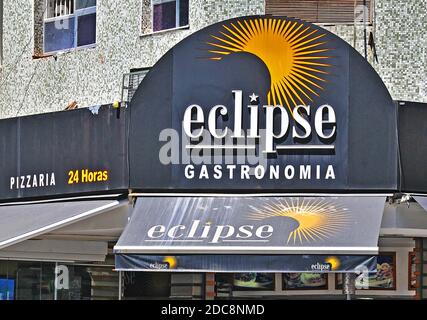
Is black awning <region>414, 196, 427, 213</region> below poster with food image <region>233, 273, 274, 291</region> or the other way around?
the other way around

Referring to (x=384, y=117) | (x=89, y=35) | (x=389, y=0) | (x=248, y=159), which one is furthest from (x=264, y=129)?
(x=89, y=35)

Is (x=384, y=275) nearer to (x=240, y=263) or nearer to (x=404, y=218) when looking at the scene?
(x=404, y=218)

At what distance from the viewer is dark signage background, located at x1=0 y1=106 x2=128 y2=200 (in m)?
17.2

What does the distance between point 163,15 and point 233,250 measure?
4897 mm

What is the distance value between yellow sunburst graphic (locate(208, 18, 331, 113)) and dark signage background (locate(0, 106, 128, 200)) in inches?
85.7

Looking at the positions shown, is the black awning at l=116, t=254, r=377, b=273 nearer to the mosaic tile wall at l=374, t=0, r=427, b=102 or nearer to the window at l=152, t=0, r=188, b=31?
the mosaic tile wall at l=374, t=0, r=427, b=102

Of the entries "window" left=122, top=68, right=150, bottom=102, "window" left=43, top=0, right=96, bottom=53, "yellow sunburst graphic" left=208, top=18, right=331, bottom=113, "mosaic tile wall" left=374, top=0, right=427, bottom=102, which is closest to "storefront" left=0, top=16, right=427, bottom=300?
"yellow sunburst graphic" left=208, top=18, right=331, bottom=113

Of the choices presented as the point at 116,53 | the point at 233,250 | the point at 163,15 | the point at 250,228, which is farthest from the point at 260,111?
the point at 116,53

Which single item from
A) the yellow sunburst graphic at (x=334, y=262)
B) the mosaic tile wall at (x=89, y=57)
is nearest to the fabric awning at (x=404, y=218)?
the yellow sunburst graphic at (x=334, y=262)

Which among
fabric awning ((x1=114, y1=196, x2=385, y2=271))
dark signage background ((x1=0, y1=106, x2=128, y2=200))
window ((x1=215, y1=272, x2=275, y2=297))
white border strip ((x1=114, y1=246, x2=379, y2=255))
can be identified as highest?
dark signage background ((x1=0, y1=106, x2=128, y2=200))

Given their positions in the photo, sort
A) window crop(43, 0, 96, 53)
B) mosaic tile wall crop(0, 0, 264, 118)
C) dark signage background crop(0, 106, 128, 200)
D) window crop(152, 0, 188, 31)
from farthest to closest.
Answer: window crop(43, 0, 96, 53) → window crop(152, 0, 188, 31) → mosaic tile wall crop(0, 0, 264, 118) → dark signage background crop(0, 106, 128, 200)

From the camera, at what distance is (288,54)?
16.6 m

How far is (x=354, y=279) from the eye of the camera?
18141 millimetres
